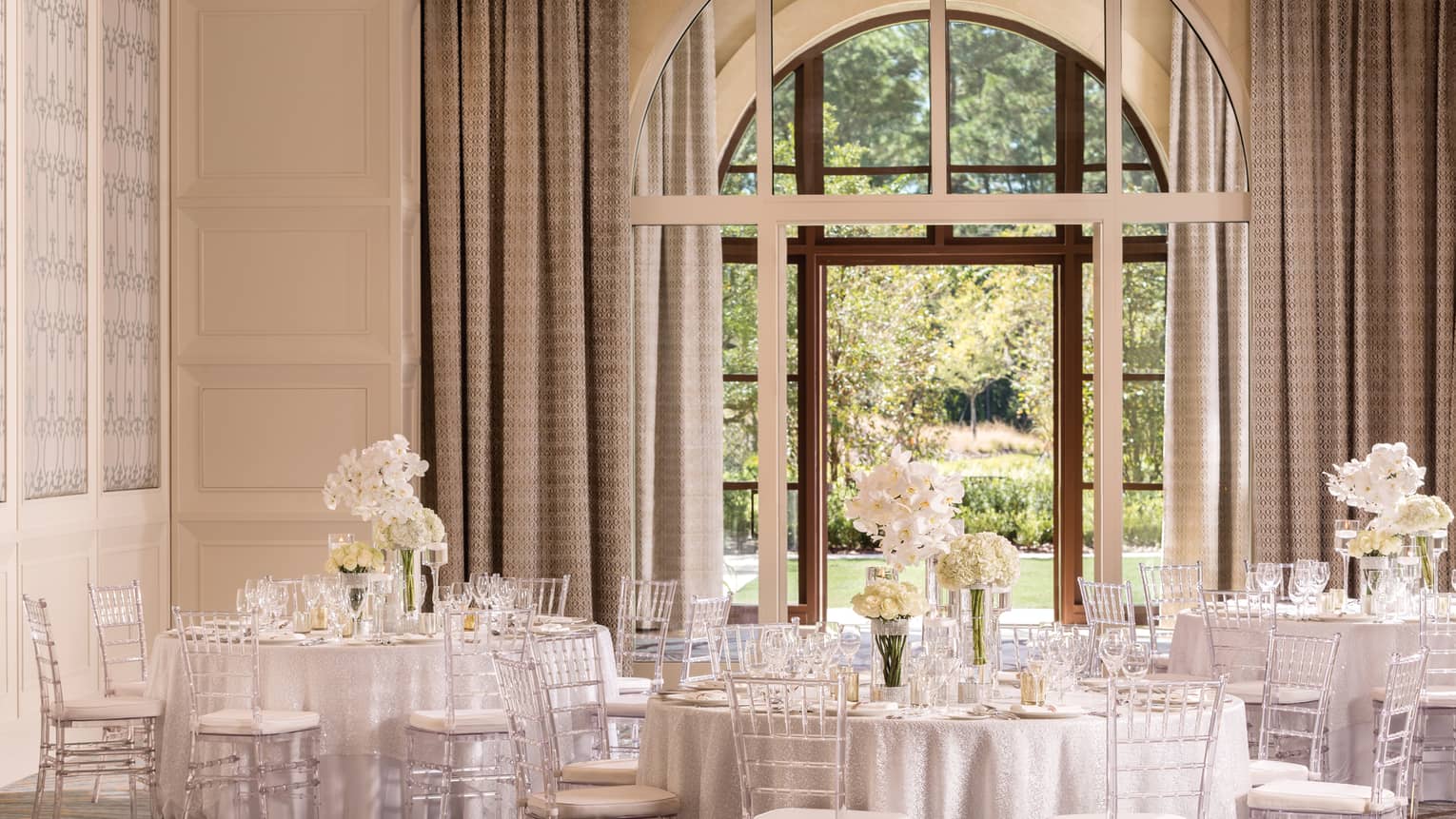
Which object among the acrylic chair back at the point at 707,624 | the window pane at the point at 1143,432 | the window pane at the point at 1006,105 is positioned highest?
the window pane at the point at 1006,105

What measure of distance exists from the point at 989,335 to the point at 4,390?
439 inches

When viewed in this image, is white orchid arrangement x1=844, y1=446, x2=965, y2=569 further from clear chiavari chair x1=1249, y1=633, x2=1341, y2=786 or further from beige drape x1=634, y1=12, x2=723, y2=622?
beige drape x1=634, y1=12, x2=723, y2=622

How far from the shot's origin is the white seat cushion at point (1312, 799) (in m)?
4.64

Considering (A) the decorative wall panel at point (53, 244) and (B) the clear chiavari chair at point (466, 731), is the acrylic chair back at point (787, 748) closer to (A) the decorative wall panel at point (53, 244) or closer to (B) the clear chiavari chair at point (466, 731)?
(B) the clear chiavari chair at point (466, 731)

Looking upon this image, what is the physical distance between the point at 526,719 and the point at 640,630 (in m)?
3.96

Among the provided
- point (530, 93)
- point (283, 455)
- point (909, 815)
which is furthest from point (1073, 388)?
point (909, 815)

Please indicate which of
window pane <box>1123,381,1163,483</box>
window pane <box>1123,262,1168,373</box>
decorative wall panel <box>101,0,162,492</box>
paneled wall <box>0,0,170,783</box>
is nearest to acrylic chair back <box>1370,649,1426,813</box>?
window pane <box>1123,381,1163,483</box>

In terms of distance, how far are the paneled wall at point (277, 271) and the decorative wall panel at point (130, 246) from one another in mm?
168

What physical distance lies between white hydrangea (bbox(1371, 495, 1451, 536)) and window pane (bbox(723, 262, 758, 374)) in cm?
352

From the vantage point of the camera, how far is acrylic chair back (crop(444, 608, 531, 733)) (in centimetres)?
589

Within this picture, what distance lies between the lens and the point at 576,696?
19.4 feet

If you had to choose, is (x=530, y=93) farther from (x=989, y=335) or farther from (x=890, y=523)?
(x=989, y=335)

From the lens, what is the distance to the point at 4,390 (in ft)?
22.9

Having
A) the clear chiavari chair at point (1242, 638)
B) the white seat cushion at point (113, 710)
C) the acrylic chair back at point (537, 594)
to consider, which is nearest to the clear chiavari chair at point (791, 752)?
the acrylic chair back at point (537, 594)
